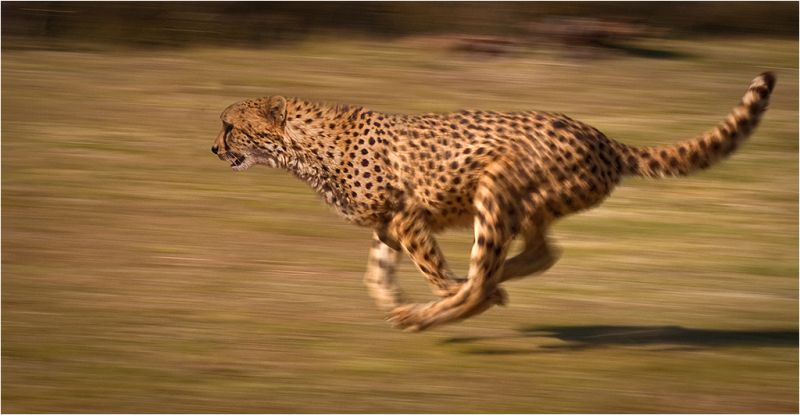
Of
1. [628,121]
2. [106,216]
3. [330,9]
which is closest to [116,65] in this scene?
[330,9]

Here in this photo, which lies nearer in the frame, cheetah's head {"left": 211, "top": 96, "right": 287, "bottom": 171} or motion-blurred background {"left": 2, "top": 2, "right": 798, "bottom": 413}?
motion-blurred background {"left": 2, "top": 2, "right": 798, "bottom": 413}

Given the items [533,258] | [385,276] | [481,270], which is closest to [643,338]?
[533,258]

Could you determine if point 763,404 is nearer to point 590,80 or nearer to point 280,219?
point 280,219

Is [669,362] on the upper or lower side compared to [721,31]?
lower

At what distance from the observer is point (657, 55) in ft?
39.4

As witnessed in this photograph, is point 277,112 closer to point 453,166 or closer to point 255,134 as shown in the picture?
point 255,134

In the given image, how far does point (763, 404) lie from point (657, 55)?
22.4 feet

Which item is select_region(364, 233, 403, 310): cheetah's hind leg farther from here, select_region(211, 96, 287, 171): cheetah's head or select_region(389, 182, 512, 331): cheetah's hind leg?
select_region(211, 96, 287, 171): cheetah's head

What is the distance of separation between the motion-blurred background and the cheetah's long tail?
0.87 metres

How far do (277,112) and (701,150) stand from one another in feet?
6.48

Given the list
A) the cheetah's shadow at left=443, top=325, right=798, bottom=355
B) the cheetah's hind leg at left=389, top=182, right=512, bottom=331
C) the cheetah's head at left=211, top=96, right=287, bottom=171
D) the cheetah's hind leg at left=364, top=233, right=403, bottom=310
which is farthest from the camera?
the cheetah's hind leg at left=364, top=233, right=403, bottom=310

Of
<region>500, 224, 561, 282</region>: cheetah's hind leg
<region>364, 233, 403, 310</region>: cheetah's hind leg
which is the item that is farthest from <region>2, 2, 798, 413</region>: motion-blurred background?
<region>500, 224, 561, 282</region>: cheetah's hind leg

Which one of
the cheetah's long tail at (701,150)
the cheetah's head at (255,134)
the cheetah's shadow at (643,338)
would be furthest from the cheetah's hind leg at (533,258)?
the cheetah's head at (255,134)

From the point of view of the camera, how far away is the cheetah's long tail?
608cm
